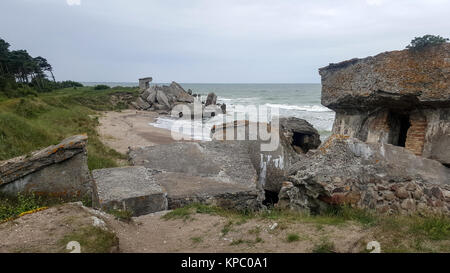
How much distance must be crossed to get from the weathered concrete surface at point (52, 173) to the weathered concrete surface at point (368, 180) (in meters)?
4.94

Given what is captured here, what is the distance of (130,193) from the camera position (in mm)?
6797

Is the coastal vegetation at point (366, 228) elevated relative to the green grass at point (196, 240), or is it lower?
elevated

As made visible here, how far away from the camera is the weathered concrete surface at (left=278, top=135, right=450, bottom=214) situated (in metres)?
5.48

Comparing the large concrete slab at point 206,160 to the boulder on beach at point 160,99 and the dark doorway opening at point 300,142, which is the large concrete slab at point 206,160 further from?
the boulder on beach at point 160,99

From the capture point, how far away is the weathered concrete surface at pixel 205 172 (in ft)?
24.4

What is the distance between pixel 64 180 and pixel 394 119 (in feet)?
29.4

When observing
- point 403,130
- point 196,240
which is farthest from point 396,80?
point 196,240

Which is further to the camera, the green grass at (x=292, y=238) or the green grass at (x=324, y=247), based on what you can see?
the green grass at (x=292, y=238)

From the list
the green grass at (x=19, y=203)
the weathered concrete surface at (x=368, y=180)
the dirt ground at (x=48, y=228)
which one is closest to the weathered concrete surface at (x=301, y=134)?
the weathered concrete surface at (x=368, y=180)

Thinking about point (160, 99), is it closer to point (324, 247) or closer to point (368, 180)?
point (368, 180)

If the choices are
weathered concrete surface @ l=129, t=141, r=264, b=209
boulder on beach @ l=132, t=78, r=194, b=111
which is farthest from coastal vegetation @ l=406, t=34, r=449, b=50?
→ boulder on beach @ l=132, t=78, r=194, b=111
